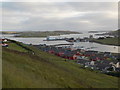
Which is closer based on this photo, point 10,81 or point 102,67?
point 10,81

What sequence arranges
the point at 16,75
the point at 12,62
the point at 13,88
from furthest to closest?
the point at 12,62
the point at 16,75
the point at 13,88

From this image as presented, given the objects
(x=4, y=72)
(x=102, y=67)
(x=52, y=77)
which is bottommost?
(x=102, y=67)

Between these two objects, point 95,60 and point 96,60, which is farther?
point 96,60

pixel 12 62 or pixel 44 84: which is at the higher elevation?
pixel 12 62

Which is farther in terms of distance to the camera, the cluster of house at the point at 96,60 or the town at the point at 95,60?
the cluster of house at the point at 96,60

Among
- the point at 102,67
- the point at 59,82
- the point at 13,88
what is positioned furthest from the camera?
the point at 102,67

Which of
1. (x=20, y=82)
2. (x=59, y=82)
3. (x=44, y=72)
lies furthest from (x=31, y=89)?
(x=44, y=72)

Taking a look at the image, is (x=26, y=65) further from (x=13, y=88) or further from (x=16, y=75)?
(x=13, y=88)

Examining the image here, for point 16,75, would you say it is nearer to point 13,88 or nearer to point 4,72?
point 4,72

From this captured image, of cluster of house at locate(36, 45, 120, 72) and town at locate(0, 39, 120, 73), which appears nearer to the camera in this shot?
town at locate(0, 39, 120, 73)

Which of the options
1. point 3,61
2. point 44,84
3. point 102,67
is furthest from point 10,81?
point 102,67
